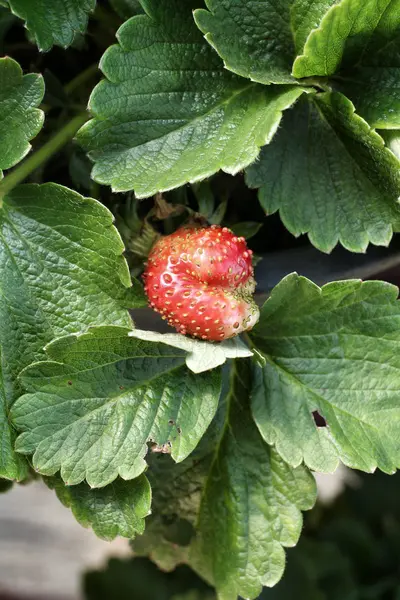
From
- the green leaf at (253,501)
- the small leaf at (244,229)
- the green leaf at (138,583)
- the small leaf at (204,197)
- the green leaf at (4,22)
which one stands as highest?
the green leaf at (4,22)

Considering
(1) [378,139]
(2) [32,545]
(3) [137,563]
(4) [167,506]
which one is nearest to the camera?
(1) [378,139]

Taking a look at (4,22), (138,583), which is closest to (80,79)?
(4,22)

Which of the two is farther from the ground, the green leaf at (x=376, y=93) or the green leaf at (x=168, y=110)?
the green leaf at (x=168, y=110)

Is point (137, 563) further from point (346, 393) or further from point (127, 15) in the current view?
point (127, 15)

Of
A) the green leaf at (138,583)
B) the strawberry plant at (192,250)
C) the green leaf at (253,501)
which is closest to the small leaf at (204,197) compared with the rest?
the strawberry plant at (192,250)

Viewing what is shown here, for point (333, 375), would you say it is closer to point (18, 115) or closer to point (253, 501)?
point (253, 501)

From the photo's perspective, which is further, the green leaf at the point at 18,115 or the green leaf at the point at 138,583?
the green leaf at the point at 138,583

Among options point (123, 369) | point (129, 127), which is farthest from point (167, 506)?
point (129, 127)

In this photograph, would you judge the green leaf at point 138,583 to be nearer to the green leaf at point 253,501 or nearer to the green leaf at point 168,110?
the green leaf at point 253,501
